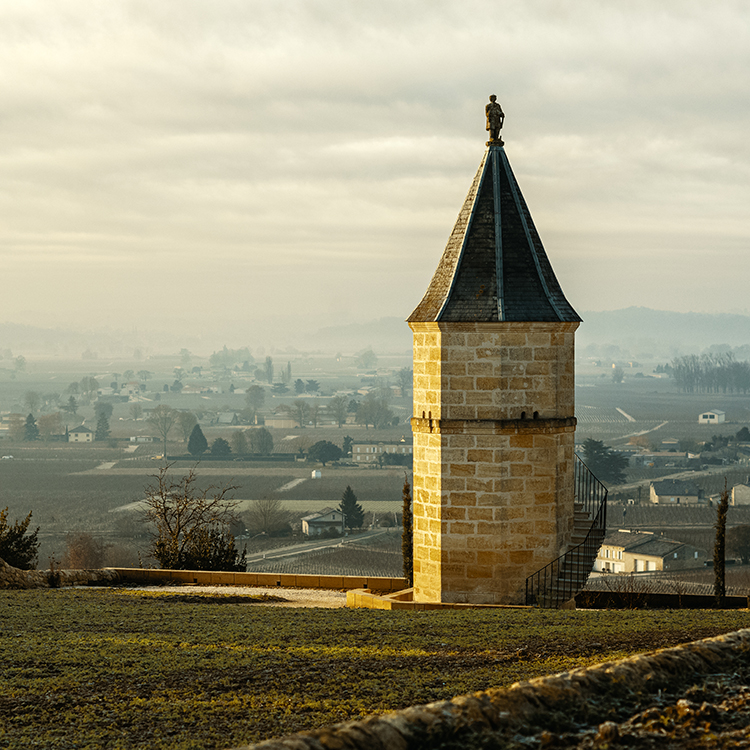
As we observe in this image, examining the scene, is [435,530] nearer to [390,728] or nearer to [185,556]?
[185,556]

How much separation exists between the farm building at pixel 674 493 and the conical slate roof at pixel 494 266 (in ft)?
403

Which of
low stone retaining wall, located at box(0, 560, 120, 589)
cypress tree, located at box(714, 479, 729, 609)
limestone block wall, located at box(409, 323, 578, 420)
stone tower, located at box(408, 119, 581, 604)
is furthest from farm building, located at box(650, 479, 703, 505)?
limestone block wall, located at box(409, 323, 578, 420)

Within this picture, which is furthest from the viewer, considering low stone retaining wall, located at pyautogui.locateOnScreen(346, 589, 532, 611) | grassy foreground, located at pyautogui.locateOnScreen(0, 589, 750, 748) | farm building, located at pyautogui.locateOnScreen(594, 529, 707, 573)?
farm building, located at pyautogui.locateOnScreen(594, 529, 707, 573)

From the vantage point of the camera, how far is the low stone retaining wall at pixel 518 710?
4.46 meters

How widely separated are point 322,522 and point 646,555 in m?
42.5

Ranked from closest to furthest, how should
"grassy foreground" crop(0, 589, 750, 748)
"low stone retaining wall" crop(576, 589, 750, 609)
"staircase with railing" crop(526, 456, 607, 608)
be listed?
"grassy foreground" crop(0, 589, 750, 748) < "staircase with railing" crop(526, 456, 607, 608) < "low stone retaining wall" crop(576, 589, 750, 609)

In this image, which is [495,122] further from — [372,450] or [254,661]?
[372,450]

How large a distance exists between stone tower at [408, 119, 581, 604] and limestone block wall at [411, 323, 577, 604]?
17 millimetres

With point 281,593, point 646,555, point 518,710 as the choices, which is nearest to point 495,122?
point 281,593

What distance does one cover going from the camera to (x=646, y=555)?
94.9 metres

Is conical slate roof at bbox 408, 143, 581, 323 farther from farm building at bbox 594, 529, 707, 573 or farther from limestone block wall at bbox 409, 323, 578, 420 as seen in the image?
farm building at bbox 594, 529, 707, 573

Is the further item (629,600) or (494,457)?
(629,600)

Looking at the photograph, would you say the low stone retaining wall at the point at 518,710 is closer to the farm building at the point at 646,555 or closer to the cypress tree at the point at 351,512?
the farm building at the point at 646,555

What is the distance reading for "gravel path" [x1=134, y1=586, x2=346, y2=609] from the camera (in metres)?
16.8
